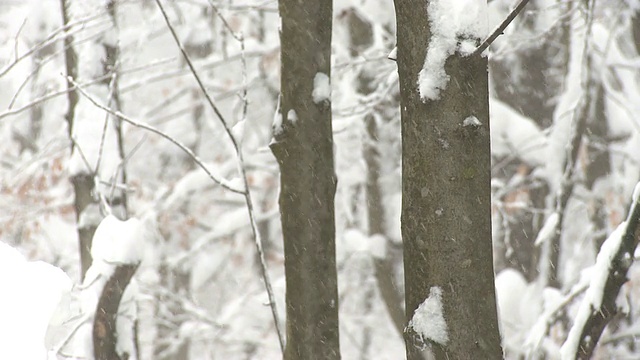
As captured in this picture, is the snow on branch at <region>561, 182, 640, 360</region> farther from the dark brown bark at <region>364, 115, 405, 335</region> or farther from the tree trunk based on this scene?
the dark brown bark at <region>364, 115, 405, 335</region>

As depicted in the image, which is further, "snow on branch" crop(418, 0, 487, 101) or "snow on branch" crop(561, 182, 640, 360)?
"snow on branch" crop(561, 182, 640, 360)

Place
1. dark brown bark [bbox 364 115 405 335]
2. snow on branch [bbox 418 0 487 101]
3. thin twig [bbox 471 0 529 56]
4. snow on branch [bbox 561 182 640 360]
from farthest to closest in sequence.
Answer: dark brown bark [bbox 364 115 405 335]
snow on branch [bbox 561 182 640 360]
snow on branch [bbox 418 0 487 101]
thin twig [bbox 471 0 529 56]

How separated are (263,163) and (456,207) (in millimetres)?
6170

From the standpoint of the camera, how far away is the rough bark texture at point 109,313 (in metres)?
4.19

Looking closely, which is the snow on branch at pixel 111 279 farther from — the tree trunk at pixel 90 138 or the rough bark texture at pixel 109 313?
the tree trunk at pixel 90 138

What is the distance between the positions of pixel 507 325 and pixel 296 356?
4578 millimetres

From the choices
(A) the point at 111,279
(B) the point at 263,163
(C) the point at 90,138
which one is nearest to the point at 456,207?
(A) the point at 111,279

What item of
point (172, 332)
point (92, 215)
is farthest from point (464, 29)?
point (172, 332)

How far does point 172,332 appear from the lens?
380 inches

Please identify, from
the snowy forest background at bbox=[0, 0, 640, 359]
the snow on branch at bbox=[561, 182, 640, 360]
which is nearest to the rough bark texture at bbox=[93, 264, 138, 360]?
the snowy forest background at bbox=[0, 0, 640, 359]

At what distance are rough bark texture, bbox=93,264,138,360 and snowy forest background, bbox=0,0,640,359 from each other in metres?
0.11

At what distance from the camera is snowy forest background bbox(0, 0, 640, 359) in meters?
4.41

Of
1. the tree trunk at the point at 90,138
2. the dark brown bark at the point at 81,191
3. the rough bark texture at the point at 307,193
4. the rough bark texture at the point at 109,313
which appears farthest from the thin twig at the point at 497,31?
the dark brown bark at the point at 81,191

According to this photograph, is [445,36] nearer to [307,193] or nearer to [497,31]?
[497,31]
